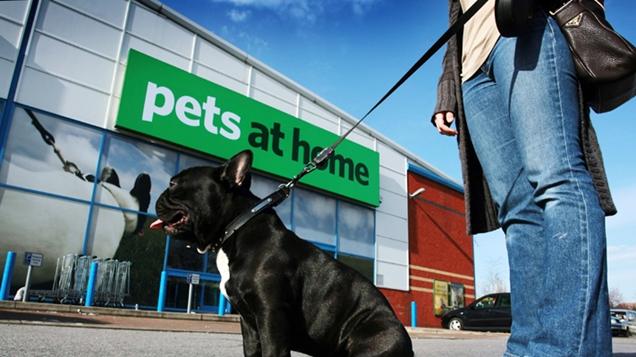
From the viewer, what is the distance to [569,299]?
154 cm

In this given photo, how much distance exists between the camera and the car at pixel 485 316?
1659 cm

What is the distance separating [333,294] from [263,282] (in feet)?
1.48

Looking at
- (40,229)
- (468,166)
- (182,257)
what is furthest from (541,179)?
(182,257)

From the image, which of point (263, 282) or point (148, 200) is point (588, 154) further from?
point (148, 200)

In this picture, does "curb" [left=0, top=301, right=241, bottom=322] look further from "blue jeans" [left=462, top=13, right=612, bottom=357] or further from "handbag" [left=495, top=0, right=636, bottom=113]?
"handbag" [left=495, top=0, right=636, bottom=113]

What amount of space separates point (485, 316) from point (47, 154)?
15.7 metres

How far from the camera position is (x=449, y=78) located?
2.45 meters

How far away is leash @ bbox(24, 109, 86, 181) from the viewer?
12906 mm

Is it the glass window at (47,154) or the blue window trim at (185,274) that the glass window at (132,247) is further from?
the glass window at (47,154)

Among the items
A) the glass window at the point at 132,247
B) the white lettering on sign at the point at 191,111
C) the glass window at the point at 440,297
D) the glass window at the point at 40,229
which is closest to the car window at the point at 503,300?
the glass window at the point at 440,297

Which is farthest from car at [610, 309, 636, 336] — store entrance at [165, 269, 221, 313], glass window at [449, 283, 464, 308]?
store entrance at [165, 269, 221, 313]

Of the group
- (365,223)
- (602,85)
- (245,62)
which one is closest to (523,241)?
(602,85)

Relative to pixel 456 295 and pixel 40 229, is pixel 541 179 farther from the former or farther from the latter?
pixel 456 295

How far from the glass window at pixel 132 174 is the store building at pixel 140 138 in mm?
35
